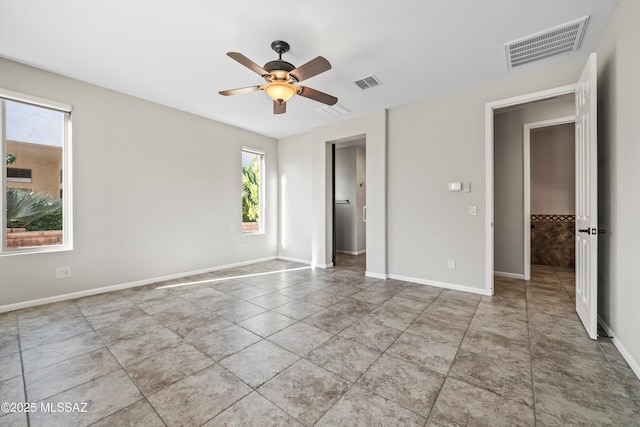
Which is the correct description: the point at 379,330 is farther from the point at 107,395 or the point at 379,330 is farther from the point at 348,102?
the point at 348,102

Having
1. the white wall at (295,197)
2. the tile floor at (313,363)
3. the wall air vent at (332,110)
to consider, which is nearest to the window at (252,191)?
the white wall at (295,197)

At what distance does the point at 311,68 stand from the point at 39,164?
11.7 ft

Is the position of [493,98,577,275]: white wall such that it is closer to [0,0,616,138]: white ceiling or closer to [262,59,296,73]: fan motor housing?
[0,0,616,138]: white ceiling

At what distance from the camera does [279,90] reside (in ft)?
8.55

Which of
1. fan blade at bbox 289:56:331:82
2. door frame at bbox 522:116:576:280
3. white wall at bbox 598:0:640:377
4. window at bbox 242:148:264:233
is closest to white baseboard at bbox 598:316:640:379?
white wall at bbox 598:0:640:377

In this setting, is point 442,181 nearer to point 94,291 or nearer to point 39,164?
point 94,291

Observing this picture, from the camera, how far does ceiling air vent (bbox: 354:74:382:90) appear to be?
130 inches

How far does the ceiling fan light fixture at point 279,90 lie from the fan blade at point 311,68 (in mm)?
132

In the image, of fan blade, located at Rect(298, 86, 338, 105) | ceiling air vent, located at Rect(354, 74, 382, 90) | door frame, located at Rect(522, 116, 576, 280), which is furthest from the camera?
door frame, located at Rect(522, 116, 576, 280)

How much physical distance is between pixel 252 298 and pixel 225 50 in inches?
115

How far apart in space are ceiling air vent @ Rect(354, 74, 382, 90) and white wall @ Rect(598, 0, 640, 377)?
2.10 meters

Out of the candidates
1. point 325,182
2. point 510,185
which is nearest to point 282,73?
point 325,182

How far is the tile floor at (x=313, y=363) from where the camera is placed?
1.47 m

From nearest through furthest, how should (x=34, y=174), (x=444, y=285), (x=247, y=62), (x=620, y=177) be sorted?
(x=620, y=177) → (x=247, y=62) → (x=34, y=174) → (x=444, y=285)
